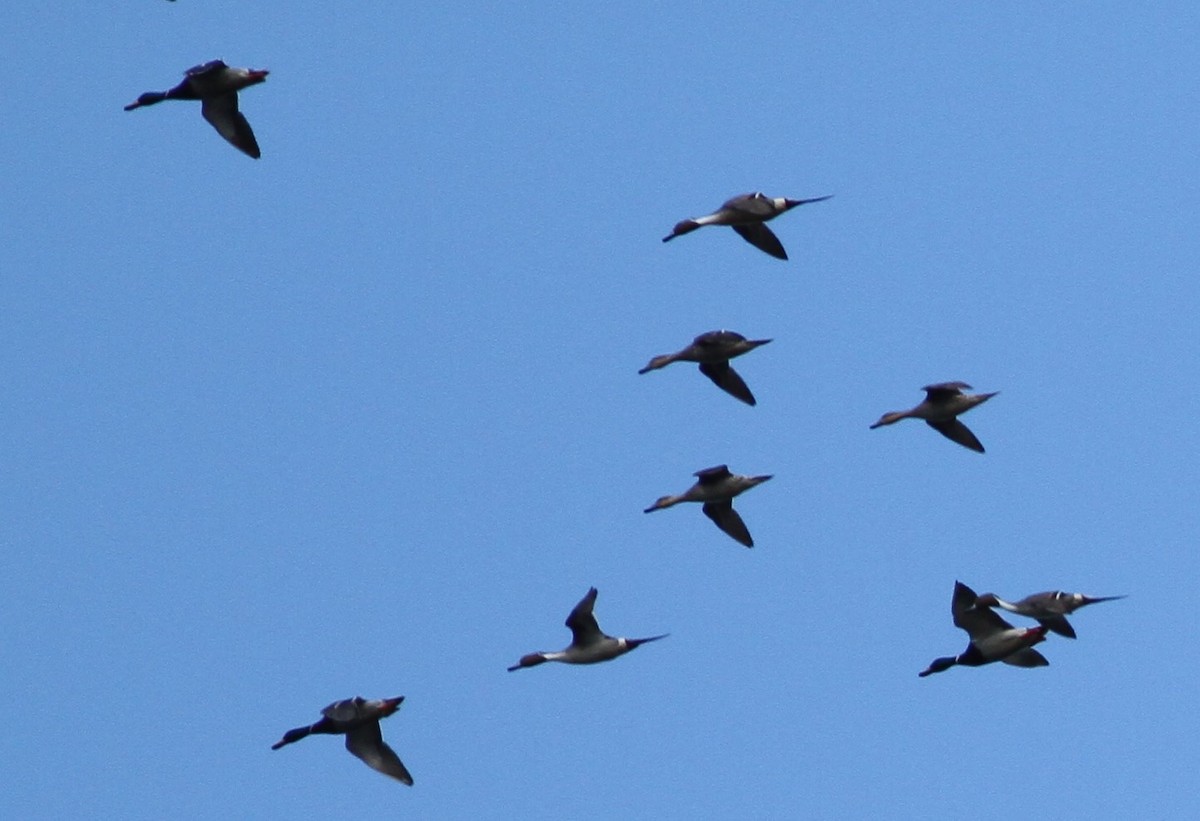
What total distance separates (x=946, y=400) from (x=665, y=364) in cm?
413

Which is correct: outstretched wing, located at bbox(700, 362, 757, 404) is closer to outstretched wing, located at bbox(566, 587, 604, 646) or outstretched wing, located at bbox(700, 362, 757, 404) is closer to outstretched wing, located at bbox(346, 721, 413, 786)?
outstretched wing, located at bbox(566, 587, 604, 646)

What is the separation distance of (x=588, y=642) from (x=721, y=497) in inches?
150

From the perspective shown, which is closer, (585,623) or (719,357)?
(585,623)

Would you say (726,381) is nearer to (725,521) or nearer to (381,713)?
(725,521)

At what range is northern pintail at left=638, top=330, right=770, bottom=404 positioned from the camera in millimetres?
39969

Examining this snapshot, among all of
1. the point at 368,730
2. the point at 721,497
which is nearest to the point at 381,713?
the point at 368,730

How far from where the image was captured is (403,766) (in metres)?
35.8

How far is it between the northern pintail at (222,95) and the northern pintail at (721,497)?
764 cm

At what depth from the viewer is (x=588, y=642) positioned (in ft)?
123

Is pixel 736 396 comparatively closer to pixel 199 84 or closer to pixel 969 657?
pixel 969 657

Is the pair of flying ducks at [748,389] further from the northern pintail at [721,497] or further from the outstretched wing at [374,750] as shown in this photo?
the outstretched wing at [374,750]

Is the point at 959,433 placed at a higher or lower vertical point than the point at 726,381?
lower

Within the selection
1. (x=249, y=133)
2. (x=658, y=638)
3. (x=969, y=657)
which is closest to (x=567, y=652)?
(x=658, y=638)

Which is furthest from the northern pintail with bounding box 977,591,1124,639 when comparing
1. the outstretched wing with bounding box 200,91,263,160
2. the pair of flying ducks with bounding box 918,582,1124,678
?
the outstretched wing with bounding box 200,91,263,160
